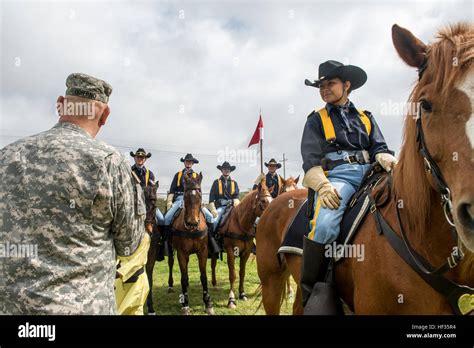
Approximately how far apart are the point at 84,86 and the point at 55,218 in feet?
2.85

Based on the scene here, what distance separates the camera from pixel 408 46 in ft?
7.34

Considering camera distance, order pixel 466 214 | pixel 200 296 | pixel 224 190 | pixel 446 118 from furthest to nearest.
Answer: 1. pixel 224 190
2. pixel 200 296
3. pixel 446 118
4. pixel 466 214

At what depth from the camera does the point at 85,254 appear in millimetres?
2162

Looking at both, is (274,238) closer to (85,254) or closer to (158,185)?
(85,254)

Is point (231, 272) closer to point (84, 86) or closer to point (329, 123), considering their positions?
point (329, 123)

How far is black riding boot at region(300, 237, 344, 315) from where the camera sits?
2977mm

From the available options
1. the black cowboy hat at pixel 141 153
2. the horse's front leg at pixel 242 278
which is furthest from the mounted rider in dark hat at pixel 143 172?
the horse's front leg at pixel 242 278

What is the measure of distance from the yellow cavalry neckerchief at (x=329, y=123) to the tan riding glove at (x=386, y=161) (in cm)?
33

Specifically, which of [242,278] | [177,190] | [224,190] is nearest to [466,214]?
[242,278]

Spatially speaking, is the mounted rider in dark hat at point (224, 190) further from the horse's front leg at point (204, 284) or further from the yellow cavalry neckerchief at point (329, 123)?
the yellow cavalry neckerchief at point (329, 123)

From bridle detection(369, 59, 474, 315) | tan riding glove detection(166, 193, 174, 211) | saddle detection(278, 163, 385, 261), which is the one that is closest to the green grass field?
tan riding glove detection(166, 193, 174, 211)

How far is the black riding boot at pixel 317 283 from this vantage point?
298 cm

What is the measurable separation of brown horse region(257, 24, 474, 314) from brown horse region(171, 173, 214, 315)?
5.15 meters
